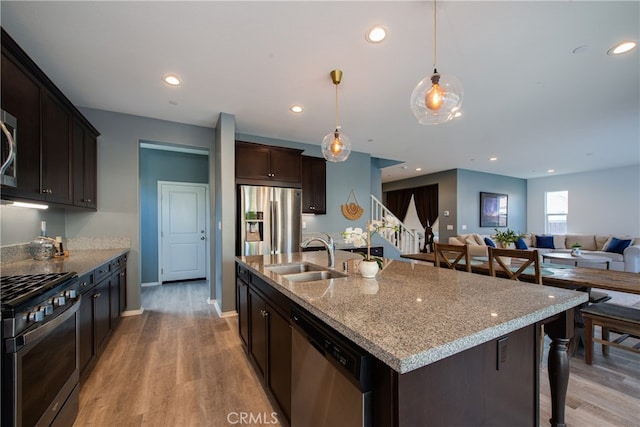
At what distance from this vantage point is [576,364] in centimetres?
241

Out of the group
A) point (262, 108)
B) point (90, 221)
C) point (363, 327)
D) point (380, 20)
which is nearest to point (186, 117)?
point (262, 108)

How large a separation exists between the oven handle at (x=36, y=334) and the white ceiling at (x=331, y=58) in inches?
78.1

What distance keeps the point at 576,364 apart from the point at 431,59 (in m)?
3.01

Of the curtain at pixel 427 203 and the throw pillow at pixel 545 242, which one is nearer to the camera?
the throw pillow at pixel 545 242

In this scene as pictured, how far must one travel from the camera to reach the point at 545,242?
7.64 m

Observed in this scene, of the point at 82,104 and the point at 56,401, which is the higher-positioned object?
the point at 82,104

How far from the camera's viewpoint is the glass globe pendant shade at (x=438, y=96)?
1.80 metres

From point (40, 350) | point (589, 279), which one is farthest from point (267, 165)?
point (589, 279)

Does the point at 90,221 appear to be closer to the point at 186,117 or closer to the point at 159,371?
the point at 186,117

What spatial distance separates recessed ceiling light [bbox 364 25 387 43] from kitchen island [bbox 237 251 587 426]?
183 centimetres

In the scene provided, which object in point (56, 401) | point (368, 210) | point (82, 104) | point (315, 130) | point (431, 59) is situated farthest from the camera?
point (368, 210)

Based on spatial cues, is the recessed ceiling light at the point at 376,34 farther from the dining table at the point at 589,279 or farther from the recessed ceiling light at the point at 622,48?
the dining table at the point at 589,279

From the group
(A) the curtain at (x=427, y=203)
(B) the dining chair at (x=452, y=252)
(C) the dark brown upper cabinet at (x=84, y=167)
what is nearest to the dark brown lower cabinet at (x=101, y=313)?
(C) the dark brown upper cabinet at (x=84, y=167)

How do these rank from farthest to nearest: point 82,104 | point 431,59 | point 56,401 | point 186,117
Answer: point 186,117
point 82,104
point 431,59
point 56,401
